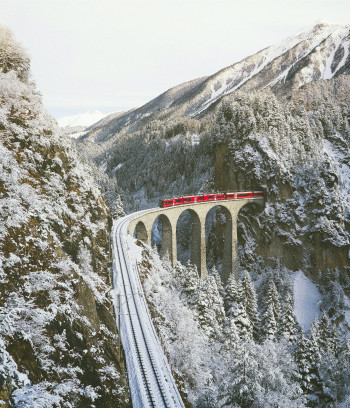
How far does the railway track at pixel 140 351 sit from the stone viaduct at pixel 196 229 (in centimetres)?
1690

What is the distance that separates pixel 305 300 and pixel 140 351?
170ft

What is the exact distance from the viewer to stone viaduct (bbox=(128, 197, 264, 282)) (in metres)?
54.7

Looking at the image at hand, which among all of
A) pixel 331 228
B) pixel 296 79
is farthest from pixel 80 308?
pixel 296 79

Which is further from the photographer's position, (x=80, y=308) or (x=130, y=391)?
(x=130, y=391)

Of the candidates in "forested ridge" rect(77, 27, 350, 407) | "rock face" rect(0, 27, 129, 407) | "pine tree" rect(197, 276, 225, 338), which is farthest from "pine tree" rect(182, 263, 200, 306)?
"rock face" rect(0, 27, 129, 407)

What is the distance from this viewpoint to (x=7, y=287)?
14477mm

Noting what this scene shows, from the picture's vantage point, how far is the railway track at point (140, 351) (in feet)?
64.8

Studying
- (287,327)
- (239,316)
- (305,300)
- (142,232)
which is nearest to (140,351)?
(239,316)

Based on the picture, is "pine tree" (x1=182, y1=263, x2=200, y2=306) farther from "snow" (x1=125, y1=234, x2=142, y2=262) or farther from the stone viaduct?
the stone viaduct

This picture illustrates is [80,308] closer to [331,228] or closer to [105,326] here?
[105,326]

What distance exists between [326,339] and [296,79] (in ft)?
501

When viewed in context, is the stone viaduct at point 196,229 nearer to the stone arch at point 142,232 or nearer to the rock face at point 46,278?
the stone arch at point 142,232

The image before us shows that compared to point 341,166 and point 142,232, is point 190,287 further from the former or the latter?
point 341,166

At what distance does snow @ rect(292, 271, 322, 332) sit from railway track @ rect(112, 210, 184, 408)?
41180 millimetres
